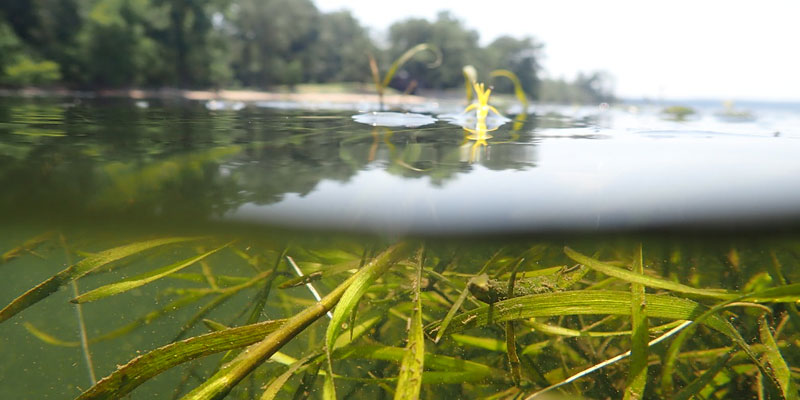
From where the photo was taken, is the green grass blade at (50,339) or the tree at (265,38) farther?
the tree at (265,38)

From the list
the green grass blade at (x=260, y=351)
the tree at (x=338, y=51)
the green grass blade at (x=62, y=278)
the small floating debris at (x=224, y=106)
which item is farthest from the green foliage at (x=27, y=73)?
the tree at (x=338, y=51)

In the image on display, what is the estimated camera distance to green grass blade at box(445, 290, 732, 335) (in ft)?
2.60

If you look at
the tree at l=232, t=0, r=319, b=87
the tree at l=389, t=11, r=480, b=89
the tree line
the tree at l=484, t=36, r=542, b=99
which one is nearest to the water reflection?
the tree line

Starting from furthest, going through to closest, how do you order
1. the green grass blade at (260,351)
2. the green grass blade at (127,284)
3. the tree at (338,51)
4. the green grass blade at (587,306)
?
the tree at (338,51) → the green grass blade at (127,284) → the green grass blade at (587,306) → the green grass blade at (260,351)

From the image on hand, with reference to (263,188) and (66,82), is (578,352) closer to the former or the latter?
(263,188)

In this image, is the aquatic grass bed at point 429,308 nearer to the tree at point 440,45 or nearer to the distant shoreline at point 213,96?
the distant shoreline at point 213,96

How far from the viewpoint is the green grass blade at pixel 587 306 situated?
0.79 m

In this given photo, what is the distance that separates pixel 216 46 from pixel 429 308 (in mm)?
25024

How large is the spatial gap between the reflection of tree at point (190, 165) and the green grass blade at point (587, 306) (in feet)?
0.94

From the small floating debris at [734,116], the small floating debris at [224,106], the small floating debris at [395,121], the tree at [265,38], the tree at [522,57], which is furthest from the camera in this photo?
the tree at [522,57]

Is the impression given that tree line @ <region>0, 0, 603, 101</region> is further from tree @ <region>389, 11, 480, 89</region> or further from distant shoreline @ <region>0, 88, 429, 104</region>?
distant shoreline @ <region>0, 88, 429, 104</region>

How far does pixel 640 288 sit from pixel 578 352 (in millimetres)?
421

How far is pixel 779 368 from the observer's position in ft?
2.78

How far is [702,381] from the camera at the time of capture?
0.86 meters
